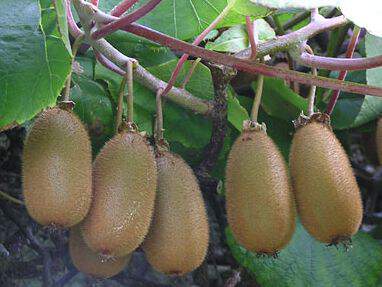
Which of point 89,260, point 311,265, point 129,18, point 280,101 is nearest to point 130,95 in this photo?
point 129,18

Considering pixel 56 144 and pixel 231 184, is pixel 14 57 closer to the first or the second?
pixel 56 144

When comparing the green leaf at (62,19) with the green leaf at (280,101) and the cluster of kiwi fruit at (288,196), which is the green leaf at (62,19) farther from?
the green leaf at (280,101)

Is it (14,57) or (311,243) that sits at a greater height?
(14,57)

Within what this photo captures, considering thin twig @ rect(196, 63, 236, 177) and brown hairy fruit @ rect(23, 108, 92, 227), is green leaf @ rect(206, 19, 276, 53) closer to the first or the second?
thin twig @ rect(196, 63, 236, 177)

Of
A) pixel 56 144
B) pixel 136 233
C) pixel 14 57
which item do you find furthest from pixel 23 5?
pixel 136 233

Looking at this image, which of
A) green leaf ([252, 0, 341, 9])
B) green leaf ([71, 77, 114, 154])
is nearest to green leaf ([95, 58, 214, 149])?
green leaf ([71, 77, 114, 154])

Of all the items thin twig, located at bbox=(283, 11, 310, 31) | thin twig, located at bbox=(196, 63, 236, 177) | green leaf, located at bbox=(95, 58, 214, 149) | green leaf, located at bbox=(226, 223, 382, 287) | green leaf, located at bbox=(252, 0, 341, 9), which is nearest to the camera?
green leaf, located at bbox=(252, 0, 341, 9)

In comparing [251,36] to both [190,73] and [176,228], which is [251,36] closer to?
[190,73]
